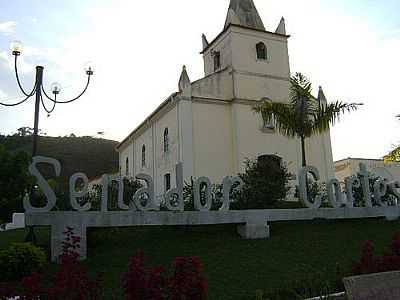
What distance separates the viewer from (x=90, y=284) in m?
4.70

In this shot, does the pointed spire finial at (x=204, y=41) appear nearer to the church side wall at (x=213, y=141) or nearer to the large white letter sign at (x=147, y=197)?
the church side wall at (x=213, y=141)

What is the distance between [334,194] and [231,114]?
10269 millimetres

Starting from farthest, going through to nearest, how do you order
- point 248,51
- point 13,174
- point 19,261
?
point 248,51 < point 13,174 < point 19,261

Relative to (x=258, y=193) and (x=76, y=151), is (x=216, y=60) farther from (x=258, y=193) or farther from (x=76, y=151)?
(x=76, y=151)

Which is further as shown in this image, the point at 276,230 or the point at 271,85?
the point at 271,85

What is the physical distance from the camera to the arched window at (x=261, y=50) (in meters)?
24.6

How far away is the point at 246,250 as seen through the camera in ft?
33.5

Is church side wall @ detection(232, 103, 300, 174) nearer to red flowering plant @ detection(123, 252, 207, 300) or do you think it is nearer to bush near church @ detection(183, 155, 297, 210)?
bush near church @ detection(183, 155, 297, 210)

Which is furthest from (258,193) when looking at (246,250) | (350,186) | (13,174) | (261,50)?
(261,50)

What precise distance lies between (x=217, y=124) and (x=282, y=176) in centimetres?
706

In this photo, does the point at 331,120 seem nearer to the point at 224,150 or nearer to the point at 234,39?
the point at 224,150

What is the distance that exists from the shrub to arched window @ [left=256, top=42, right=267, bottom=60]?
18.8 meters

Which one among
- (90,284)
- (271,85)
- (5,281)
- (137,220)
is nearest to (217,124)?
(271,85)

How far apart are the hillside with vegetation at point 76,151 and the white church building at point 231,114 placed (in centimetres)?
3200
